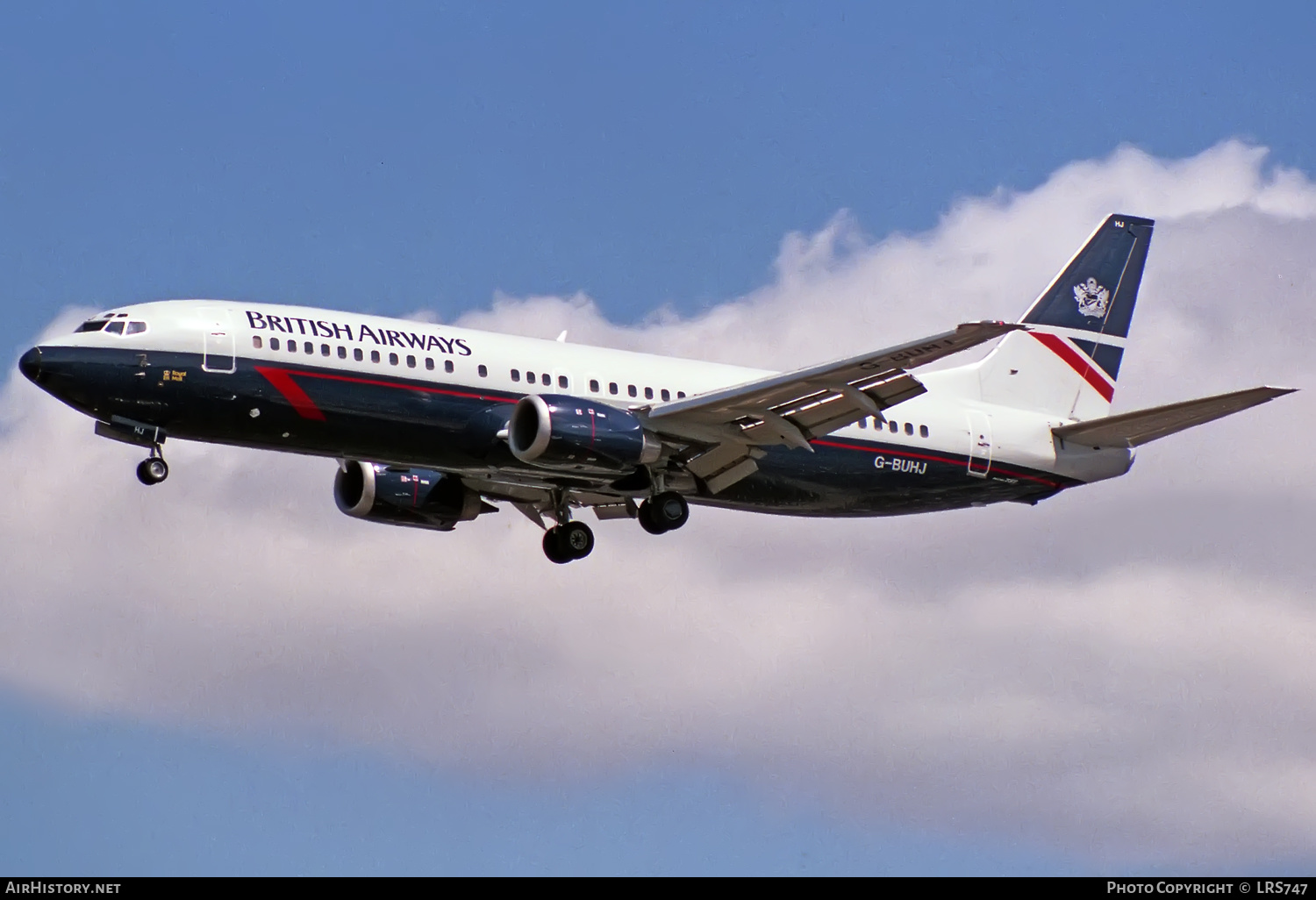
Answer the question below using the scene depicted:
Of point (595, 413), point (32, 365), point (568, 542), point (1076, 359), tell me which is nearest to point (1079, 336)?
point (1076, 359)

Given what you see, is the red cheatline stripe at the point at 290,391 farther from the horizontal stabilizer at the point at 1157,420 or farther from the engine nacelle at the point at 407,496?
the horizontal stabilizer at the point at 1157,420

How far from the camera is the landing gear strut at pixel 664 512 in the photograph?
152 feet

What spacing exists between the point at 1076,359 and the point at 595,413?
16.4 metres

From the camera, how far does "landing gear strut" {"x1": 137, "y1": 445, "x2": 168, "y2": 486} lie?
41.8 metres

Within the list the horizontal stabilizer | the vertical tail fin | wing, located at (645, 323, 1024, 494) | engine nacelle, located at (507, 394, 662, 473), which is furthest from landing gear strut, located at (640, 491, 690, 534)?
the horizontal stabilizer

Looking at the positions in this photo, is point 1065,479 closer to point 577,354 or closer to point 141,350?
point 577,354

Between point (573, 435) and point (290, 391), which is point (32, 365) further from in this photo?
point (573, 435)

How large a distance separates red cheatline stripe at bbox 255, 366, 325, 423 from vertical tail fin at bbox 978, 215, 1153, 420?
1876cm

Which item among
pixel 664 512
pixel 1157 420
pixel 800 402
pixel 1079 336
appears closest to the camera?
pixel 800 402

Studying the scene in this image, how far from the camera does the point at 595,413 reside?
143ft

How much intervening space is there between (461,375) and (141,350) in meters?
6.97

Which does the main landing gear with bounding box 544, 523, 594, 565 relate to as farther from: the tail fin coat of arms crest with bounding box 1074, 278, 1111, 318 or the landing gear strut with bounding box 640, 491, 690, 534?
the tail fin coat of arms crest with bounding box 1074, 278, 1111, 318
